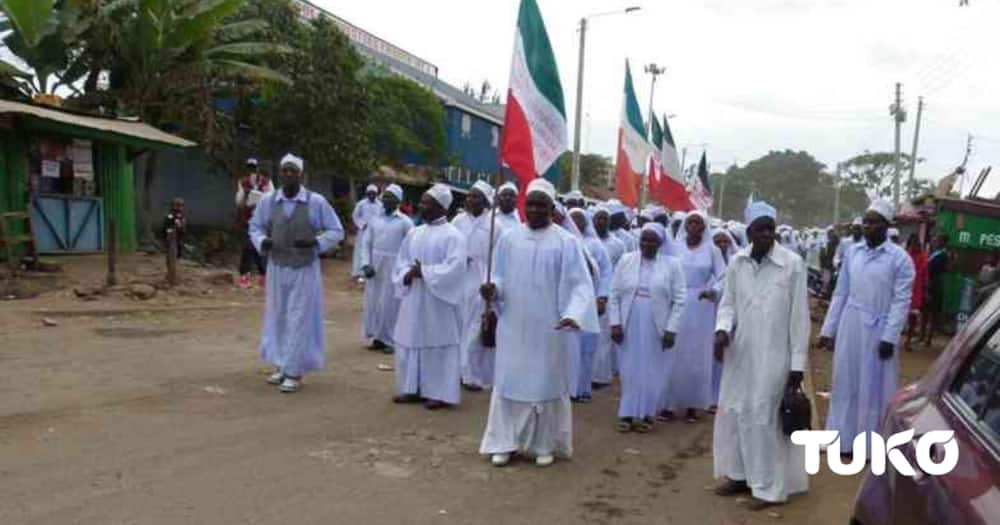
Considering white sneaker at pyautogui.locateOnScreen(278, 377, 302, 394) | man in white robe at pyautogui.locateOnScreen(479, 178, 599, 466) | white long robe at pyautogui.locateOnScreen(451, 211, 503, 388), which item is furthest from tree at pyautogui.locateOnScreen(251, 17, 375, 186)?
man in white robe at pyautogui.locateOnScreen(479, 178, 599, 466)

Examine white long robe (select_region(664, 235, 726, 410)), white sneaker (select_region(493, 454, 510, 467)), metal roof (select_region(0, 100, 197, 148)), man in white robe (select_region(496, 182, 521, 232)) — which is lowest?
white sneaker (select_region(493, 454, 510, 467))

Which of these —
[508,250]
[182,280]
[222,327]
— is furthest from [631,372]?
[182,280]

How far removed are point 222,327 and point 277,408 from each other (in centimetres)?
435

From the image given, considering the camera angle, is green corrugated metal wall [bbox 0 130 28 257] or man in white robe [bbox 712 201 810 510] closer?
man in white robe [bbox 712 201 810 510]

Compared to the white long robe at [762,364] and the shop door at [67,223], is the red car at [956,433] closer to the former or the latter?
the white long robe at [762,364]

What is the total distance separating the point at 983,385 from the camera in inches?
97.4

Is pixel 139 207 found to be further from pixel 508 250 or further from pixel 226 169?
pixel 508 250

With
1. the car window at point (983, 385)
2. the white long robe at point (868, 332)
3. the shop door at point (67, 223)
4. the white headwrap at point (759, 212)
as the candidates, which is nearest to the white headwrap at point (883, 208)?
the white long robe at point (868, 332)

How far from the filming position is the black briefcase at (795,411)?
488 cm

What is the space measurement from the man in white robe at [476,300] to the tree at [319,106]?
11.7 meters

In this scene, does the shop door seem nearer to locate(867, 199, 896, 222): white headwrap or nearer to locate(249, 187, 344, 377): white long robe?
locate(249, 187, 344, 377): white long robe

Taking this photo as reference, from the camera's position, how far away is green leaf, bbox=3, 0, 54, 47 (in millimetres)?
13875

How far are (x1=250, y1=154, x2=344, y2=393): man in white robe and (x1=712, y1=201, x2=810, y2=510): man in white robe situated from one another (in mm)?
3712

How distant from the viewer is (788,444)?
517 centimetres
